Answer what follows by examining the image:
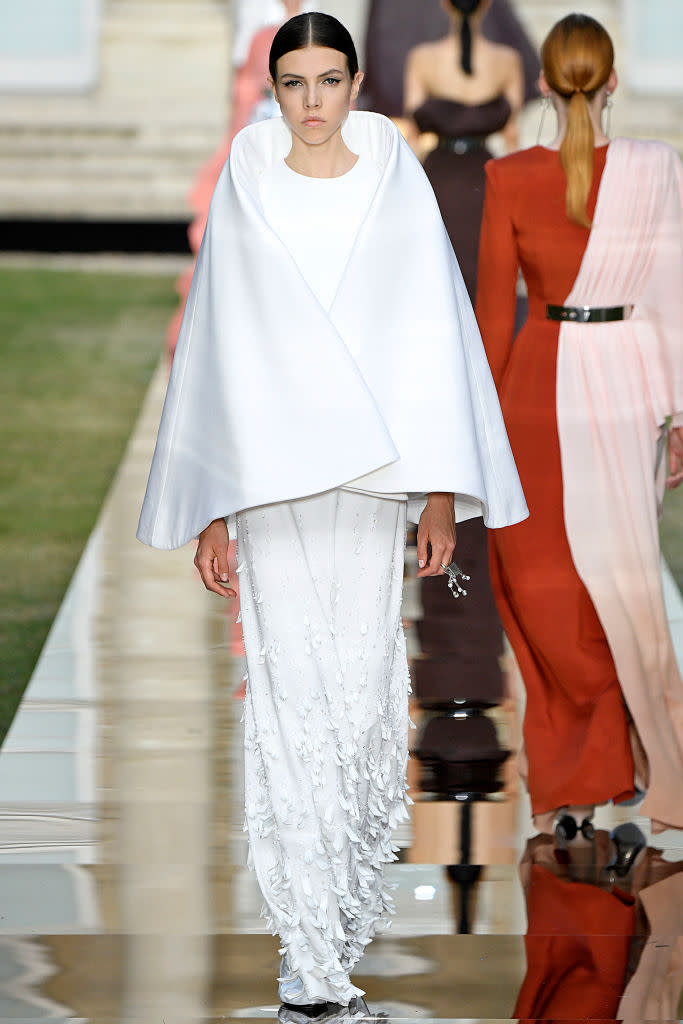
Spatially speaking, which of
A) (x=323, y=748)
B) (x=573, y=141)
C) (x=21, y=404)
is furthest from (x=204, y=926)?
(x=21, y=404)

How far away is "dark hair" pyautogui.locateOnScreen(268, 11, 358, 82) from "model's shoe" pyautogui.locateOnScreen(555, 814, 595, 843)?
5.82 feet

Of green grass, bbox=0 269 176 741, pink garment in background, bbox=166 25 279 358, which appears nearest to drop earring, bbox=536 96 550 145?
pink garment in background, bbox=166 25 279 358

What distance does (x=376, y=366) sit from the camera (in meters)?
3.18

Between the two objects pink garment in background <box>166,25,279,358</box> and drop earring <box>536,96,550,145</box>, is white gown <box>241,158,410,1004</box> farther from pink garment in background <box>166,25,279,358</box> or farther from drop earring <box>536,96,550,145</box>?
pink garment in background <box>166,25,279,358</box>

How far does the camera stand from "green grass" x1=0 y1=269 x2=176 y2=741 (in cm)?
686

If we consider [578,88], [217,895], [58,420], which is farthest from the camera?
[58,420]

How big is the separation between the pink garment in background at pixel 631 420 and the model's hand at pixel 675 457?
0.06 metres

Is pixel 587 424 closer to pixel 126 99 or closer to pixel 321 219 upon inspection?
pixel 321 219

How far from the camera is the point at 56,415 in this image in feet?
34.8

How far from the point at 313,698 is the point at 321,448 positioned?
439 mm

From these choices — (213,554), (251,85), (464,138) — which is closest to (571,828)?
(213,554)

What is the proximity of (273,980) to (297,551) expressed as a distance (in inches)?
30.9

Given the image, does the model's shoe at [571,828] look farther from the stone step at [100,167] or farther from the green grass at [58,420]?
the stone step at [100,167]

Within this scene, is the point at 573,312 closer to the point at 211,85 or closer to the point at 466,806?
the point at 466,806
